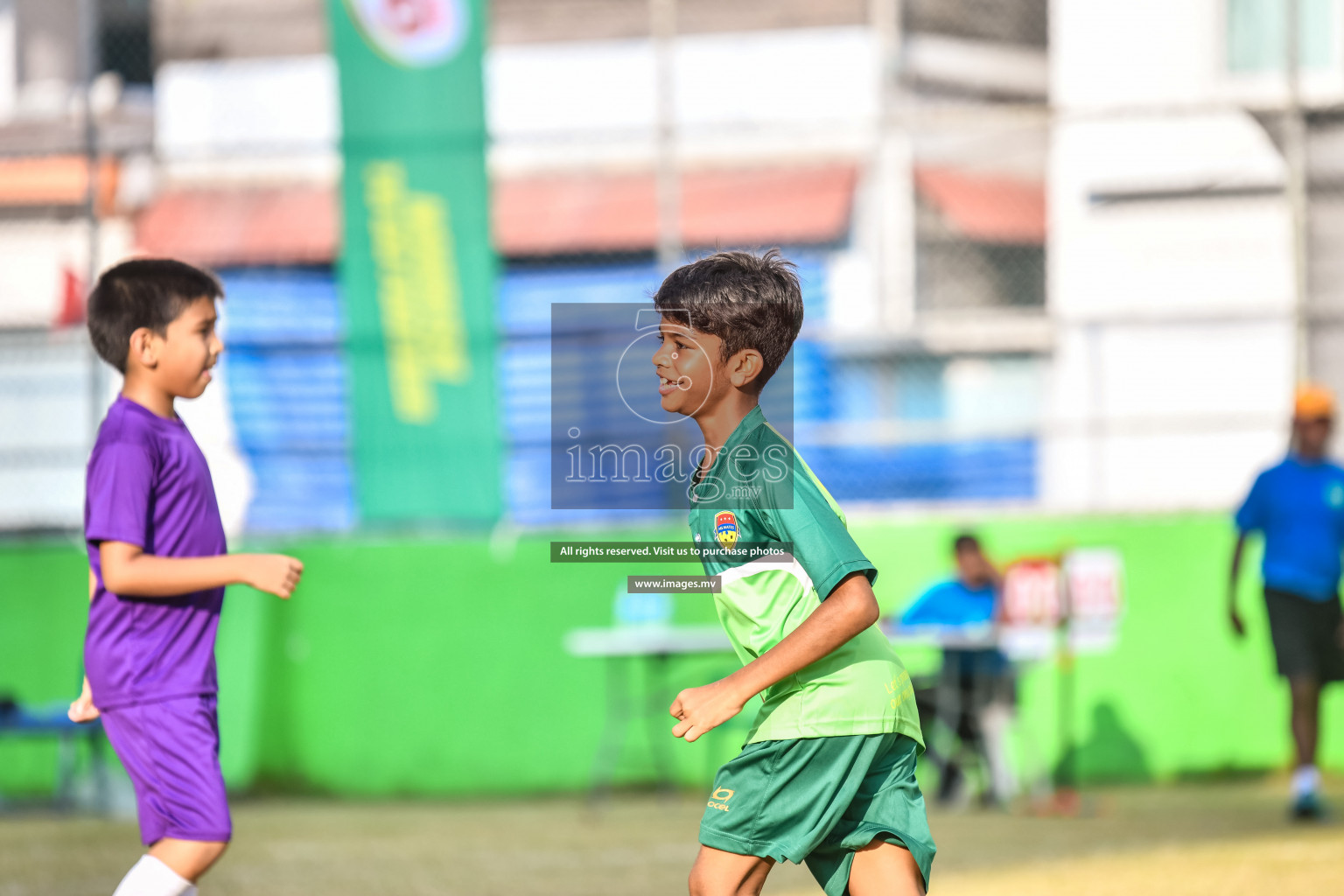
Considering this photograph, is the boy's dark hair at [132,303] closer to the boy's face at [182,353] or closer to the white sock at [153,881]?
the boy's face at [182,353]

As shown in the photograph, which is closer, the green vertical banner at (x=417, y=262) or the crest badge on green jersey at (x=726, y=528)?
the crest badge on green jersey at (x=726, y=528)

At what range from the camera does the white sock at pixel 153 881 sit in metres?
3.17

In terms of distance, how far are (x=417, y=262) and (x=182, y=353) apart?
5943 millimetres

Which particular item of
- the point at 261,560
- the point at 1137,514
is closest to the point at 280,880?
the point at 261,560

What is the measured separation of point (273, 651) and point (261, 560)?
6.29m

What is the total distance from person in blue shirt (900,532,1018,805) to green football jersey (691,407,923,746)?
583cm

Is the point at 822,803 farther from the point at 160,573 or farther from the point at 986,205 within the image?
the point at 986,205

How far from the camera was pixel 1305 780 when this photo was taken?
712 cm

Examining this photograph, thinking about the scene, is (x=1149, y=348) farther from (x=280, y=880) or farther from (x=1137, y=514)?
(x=280, y=880)

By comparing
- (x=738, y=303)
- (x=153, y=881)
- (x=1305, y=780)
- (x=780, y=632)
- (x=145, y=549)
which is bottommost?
(x=1305, y=780)

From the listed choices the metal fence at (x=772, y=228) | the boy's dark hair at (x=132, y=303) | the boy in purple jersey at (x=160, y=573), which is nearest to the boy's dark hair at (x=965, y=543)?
the metal fence at (x=772, y=228)

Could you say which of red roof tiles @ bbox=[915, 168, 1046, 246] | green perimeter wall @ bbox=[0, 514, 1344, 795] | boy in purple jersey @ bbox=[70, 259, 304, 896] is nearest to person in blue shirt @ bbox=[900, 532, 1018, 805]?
green perimeter wall @ bbox=[0, 514, 1344, 795]

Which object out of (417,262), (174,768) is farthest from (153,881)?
(417,262)

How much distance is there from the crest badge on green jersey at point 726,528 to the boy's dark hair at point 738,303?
0.85 ft
